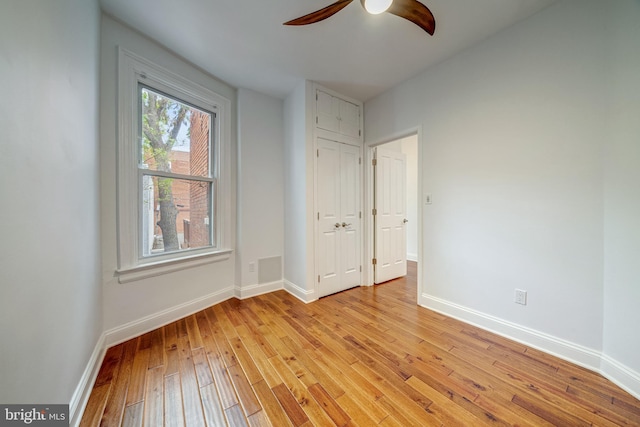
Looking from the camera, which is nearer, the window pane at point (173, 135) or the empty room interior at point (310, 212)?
the empty room interior at point (310, 212)

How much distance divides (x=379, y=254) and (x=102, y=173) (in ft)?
10.4

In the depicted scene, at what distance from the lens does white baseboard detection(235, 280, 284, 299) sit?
2.73 meters

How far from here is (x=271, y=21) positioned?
5.89 feet

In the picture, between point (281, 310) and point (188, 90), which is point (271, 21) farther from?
point (281, 310)

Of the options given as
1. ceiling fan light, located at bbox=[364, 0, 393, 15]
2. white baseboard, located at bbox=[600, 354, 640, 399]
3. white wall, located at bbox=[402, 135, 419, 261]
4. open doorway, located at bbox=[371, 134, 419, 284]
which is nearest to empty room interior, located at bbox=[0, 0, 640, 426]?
white baseboard, located at bbox=[600, 354, 640, 399]

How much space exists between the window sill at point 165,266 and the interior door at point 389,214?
213 centimetres

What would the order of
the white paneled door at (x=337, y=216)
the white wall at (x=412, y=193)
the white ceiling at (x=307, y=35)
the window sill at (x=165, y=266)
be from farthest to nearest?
the white wall at (x=412, y=193) → the white paneled door at (x=337, y=216) → the window sill at (x=165, y=266) → the white ceiling at (x=307, y=35)

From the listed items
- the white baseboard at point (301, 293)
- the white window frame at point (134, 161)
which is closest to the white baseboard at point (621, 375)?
the white baseboard at point (301, 293)

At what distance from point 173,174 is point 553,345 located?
3.64 m

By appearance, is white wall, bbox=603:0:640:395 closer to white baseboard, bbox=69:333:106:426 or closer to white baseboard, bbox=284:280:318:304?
white baseboard, bbox=284:280:318:304

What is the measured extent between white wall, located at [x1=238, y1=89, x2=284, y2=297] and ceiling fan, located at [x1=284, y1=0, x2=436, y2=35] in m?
1.53

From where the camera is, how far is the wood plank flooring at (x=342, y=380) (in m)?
1.18

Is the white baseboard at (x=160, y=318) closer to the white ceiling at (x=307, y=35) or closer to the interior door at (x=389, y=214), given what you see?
the interior door at (x=389, y=214)

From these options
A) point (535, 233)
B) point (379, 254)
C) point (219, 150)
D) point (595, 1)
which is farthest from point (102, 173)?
point (595, 1)
